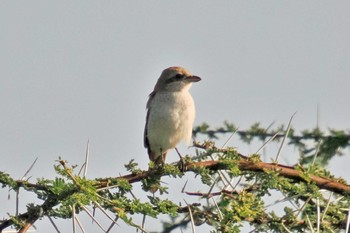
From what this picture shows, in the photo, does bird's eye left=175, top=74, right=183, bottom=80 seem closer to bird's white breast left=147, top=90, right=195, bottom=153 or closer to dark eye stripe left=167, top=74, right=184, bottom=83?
dark eye stripe left=167, top=74, right=184, bottom=83

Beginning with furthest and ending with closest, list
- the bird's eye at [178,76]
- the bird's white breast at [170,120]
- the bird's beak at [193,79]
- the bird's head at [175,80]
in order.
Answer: the bird's eye at [178,76], the bird's beak at [193,79], the bird's head at [175,80], the bird's white breast at [170,120]

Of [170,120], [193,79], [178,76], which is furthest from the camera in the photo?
[178,76]

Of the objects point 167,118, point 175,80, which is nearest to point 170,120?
point 167,118

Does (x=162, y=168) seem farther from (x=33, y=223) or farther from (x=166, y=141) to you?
(x=166, y=141)

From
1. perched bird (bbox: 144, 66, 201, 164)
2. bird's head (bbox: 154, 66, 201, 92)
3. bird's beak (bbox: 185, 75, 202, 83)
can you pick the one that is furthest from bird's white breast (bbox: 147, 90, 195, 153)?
bird's beak (bbox: 185, 75, 202, 83)

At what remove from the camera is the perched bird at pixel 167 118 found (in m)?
8.37

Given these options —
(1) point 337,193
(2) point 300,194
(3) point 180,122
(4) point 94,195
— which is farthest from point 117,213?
(3) point 180,122

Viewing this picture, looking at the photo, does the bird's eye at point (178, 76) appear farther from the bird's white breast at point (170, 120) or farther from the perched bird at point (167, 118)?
the bird's white breast at point (170, 120)

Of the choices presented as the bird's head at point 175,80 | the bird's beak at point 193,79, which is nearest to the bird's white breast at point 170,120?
the bird's head at point 175,80

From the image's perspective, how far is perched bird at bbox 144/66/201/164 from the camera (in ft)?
27.5

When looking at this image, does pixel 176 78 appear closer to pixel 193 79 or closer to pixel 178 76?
pixel 178 76

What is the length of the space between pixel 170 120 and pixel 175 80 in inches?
38.3

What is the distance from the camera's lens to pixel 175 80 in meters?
9.23

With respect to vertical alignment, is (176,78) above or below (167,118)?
above
